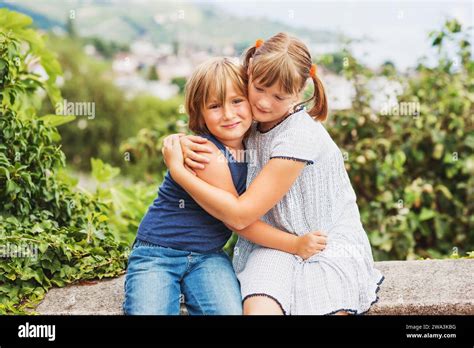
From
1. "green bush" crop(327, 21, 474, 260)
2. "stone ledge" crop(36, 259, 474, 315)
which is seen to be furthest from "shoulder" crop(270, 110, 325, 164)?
"green bush" crop(327, 21, 474, 260)

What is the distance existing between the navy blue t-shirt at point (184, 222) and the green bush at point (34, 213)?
40 cm

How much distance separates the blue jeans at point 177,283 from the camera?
7.95 feet

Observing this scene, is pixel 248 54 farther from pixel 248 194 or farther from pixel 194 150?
pixel 248 194

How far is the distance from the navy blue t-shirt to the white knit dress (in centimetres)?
14

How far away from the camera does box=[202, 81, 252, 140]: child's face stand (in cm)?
247

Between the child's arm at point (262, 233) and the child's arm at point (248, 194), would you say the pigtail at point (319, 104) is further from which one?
the child's arm at point (262, 233)

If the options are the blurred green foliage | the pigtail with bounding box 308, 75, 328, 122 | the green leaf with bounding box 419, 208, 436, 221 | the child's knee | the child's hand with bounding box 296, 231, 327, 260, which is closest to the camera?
the child's knee

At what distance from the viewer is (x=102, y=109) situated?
7320 millimetres

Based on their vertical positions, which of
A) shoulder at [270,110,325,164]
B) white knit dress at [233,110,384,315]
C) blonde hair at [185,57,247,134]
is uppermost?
blonde hair at [185,57,247,134]

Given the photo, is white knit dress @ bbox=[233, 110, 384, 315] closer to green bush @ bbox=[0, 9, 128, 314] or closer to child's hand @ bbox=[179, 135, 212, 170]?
child's hand @ bbox=[179, 135, 212, 170]

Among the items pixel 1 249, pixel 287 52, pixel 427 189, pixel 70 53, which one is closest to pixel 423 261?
pixel 427 189

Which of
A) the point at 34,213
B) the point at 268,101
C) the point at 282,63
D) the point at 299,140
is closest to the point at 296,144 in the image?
the point at 299,140

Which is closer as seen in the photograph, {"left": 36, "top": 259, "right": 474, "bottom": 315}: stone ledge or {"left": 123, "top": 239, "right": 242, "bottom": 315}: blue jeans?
{"left": 123, "top": 239, "right": 242, "bottom": 315}: blue jeans
